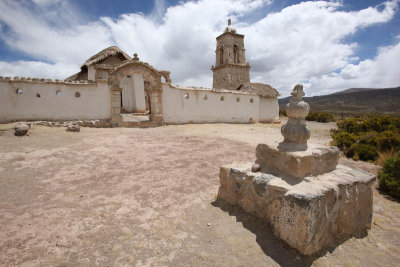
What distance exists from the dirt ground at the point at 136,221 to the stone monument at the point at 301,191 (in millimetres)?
175

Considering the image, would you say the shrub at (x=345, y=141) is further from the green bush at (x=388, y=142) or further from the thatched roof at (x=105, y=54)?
the thatched roof at (x=105, y=54)

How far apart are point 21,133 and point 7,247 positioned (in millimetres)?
7309

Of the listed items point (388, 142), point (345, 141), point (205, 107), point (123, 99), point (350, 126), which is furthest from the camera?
point (123, 99)

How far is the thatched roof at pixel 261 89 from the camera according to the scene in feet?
57.3

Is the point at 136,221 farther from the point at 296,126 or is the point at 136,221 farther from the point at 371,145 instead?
the point at 371,145

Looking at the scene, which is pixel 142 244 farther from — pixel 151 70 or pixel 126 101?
pixel 126 101

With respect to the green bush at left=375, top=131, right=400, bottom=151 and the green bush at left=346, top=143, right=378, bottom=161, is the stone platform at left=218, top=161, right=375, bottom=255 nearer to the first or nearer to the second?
the green bush at left=346, top=143, right=378, bottom=161

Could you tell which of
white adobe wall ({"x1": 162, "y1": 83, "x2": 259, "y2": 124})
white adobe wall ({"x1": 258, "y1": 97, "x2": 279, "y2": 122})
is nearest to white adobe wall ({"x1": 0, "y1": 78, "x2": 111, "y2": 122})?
white adobe wall ({"x1": 162, "y1": 83, "x2": 259, "y2": 124})

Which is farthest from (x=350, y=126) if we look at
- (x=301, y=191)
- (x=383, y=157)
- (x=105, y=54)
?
(x=105, y=54)

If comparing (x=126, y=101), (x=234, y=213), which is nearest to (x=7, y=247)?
(x=234, y=213)

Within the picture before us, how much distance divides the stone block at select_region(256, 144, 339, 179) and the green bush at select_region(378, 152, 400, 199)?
2106 millimetres

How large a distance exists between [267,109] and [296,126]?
15.6 m

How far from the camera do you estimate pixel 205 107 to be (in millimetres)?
14500

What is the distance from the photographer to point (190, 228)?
9.52 ft
